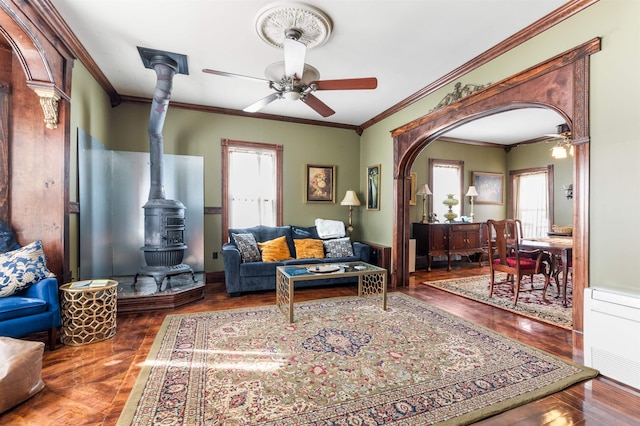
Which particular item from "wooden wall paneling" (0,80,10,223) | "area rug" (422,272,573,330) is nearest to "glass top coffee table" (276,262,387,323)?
"area rug" (422,272,573,330)

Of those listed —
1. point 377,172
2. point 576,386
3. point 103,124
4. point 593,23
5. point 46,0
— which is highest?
point 46,0

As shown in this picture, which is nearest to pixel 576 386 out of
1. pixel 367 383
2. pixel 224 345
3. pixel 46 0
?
pixel 367 383

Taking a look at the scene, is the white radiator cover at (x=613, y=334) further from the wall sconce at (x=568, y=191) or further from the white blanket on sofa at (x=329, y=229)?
the wall sconce at (x=568, y=191)

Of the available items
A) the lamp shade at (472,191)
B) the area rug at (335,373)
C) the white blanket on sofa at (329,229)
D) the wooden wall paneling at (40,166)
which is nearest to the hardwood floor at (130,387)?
the area rug at (335,373)

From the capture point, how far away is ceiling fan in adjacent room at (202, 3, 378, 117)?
246 centimetres

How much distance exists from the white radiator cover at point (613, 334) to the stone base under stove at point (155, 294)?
3912 mm

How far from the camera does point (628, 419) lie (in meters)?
1.71

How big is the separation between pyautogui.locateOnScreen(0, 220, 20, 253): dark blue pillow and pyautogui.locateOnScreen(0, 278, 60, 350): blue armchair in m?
0.47

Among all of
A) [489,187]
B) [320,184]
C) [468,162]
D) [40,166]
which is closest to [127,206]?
[40,166]

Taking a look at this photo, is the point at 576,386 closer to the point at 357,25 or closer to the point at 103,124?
the point at 357,25

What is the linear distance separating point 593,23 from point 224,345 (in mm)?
3901

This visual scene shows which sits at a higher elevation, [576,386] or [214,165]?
[214,165]

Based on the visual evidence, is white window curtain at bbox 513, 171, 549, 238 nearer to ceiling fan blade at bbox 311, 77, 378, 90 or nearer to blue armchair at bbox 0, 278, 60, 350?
ceiling fan blade at bbox 311, 77, 378, 90

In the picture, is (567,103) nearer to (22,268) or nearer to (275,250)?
(275,250)
